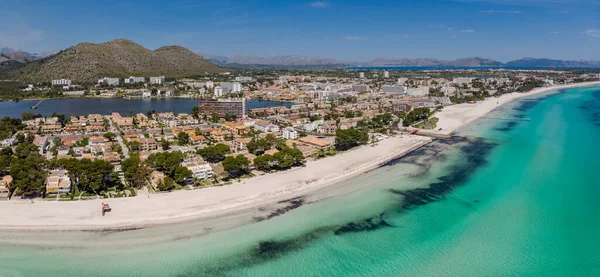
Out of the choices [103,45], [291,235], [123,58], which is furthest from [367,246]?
[103,45]

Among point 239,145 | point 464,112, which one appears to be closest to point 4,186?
point 239,145

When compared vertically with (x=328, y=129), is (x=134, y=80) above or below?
above

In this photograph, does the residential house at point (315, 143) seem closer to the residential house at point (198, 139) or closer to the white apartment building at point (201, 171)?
the residential house at point (198, 139)

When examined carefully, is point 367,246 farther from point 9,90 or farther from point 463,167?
point 9,90

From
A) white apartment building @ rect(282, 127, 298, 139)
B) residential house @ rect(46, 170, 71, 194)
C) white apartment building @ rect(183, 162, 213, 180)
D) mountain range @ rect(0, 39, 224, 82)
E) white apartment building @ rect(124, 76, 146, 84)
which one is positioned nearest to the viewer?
residential house @ rect(46, 170, 71, 194)

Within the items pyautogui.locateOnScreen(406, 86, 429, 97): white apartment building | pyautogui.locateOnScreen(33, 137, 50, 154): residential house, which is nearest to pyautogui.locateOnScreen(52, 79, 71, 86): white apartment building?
pyautogui.locateOnScreen(33, 137, 50, 154): residential house

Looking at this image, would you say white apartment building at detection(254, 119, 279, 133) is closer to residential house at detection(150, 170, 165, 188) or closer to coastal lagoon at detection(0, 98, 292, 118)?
residential house at detection(150, 170, 165, 188)

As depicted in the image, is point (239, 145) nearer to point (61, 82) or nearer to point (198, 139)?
point (198, 139)
